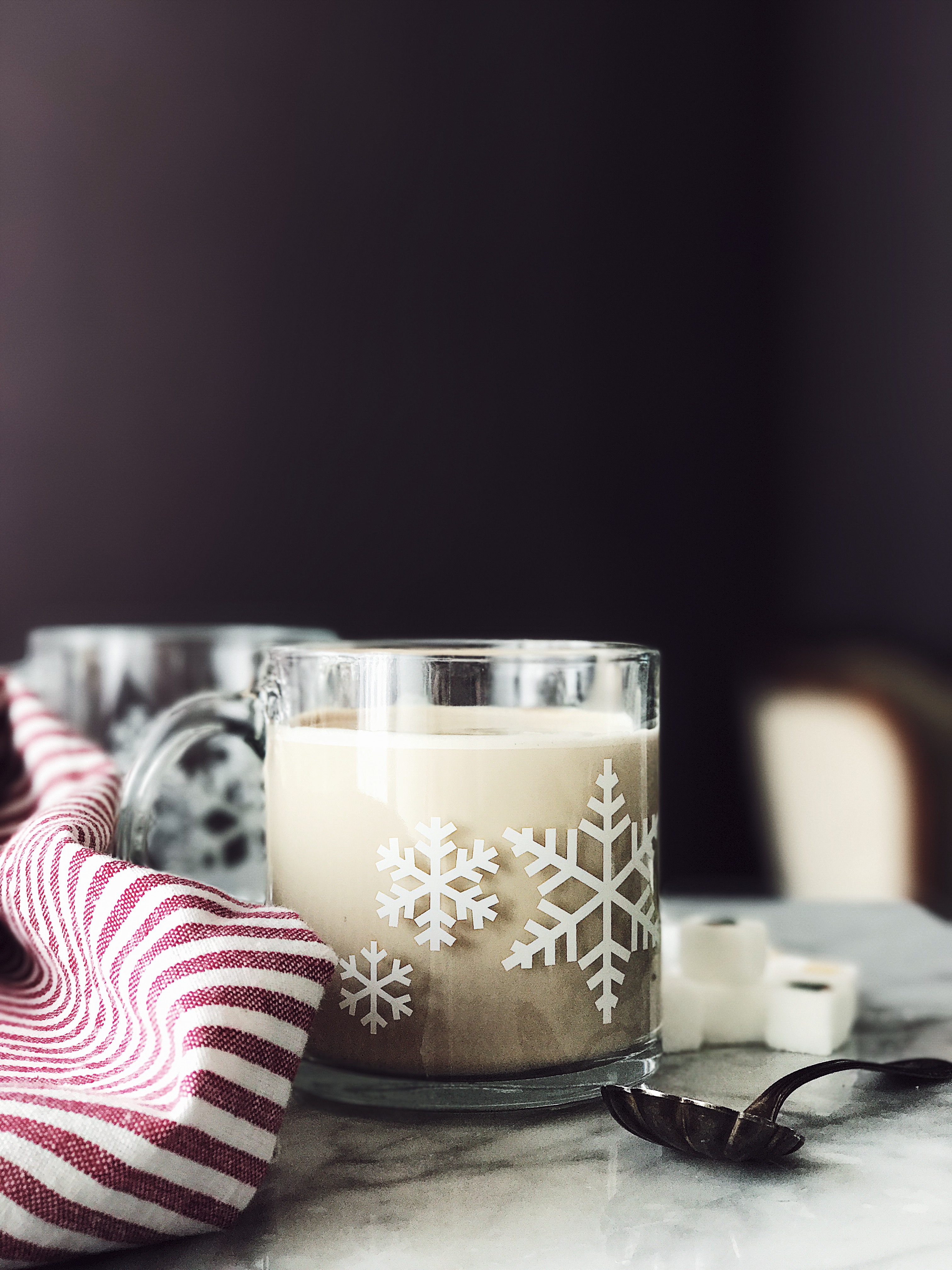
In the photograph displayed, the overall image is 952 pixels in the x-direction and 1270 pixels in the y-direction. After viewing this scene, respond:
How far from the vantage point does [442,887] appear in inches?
18.5

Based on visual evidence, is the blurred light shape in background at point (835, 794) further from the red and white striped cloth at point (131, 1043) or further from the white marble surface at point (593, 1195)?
the red and white striped cloth at point (131, 1043)

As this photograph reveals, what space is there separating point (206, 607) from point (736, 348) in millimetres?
1190

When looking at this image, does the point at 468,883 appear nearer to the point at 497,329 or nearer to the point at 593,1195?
the point at 593,1195

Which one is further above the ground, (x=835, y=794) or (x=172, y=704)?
(x=172, y=704)

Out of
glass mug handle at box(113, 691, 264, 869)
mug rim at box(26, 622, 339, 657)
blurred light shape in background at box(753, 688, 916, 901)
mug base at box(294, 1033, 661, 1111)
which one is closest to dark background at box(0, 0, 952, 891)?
blurred light shape in background at box(753, 688, 916, 901)

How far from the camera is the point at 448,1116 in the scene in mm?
481

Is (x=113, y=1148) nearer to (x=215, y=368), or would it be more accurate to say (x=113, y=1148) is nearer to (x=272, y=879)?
(x=272, y=879)

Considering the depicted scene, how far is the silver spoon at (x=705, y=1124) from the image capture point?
1.42 ft

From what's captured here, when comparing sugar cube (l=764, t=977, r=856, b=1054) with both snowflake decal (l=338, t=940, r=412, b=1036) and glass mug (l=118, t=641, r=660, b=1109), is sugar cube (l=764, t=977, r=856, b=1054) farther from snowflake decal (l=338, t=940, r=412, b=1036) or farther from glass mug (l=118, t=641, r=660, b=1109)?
snowflake decal (l=338, t=940, r=412, b=1036)

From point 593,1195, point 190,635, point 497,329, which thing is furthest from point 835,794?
point 593,1195

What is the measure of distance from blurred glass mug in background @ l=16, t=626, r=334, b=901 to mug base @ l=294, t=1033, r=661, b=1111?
253mm

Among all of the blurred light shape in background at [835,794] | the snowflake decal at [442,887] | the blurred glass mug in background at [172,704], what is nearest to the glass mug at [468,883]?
the snowflake decal at [442,887]

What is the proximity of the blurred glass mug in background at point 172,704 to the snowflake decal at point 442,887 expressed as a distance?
0.94 feet

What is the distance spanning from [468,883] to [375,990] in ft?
0.18
